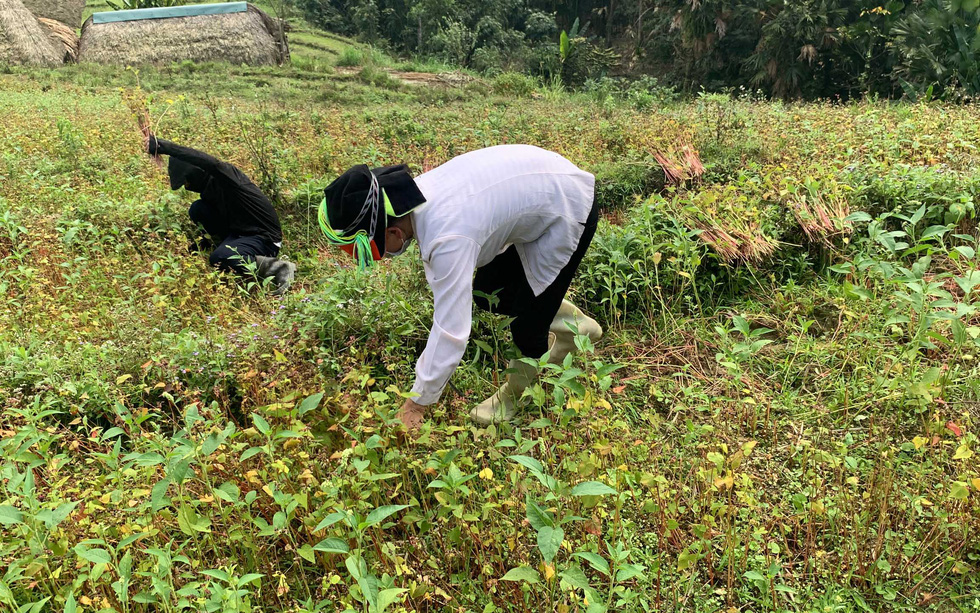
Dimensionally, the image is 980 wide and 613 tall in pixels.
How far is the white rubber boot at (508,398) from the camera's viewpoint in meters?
2.78

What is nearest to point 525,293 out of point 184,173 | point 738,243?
point 738,243

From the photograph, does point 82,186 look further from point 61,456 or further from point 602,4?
point 602,4

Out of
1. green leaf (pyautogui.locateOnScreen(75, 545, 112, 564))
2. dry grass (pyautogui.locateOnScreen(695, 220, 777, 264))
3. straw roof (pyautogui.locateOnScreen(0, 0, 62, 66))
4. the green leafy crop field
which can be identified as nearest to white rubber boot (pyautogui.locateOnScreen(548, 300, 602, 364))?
the green leafy crop field

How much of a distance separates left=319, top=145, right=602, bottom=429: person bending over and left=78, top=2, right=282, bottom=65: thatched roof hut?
1270 centimetres

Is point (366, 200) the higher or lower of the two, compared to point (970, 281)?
higher

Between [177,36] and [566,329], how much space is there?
13176mm

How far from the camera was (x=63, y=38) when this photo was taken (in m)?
13.1

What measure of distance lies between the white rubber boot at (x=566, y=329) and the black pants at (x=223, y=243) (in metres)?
2.17

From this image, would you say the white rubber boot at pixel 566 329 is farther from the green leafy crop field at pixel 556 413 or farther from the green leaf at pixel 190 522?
the green leaf at pixel 190 522

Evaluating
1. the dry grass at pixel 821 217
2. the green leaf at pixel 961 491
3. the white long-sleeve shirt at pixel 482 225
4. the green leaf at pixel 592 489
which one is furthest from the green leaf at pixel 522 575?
the dry grass at pixel 821 217

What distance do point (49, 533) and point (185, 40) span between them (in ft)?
44.2

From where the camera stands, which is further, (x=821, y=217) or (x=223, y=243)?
(x=223, y=243)

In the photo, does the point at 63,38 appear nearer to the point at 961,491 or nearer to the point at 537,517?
the point at 537,517

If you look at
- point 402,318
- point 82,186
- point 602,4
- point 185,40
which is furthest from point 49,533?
point 602,4
